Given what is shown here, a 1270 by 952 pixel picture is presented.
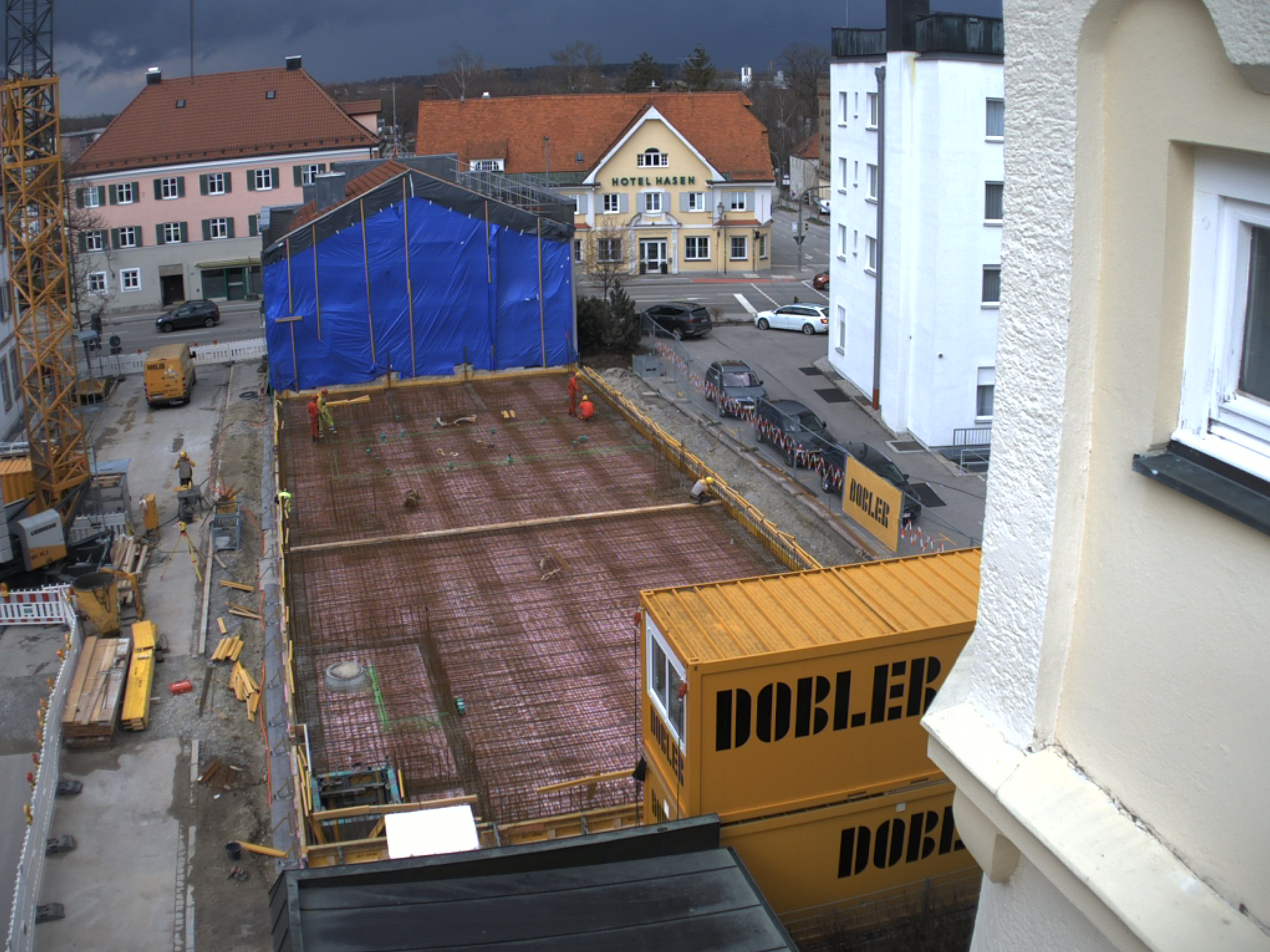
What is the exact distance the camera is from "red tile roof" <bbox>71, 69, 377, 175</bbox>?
2024 inches

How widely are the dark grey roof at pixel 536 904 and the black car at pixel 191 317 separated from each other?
42.5 meters

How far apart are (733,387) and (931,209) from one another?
284 inches

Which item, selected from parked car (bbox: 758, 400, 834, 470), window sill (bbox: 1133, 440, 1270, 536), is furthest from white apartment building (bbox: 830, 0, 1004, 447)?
window sill (bbox: 1133, 440, 1270, 536)

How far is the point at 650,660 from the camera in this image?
11.2 m

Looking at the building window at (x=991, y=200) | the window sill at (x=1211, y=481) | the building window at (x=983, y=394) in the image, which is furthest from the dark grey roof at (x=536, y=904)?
the building window at (x=991, y=200)

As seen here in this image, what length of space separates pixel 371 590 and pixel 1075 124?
1800 cm

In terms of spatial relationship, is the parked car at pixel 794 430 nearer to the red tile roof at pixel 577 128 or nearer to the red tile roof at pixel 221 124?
the red tile roof at pixel 577 128

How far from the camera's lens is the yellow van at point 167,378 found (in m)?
35.8

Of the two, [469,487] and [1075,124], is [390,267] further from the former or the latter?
[1075,124]

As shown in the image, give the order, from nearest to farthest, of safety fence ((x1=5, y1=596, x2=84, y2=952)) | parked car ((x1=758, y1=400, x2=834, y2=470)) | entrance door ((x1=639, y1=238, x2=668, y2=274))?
safety fence ((x1=5, y1=596, x2=84, y2=952))
parked car ((x1=758, y1=400, x2=834, y2=470))
entrance door ((x1=639, y1=238, x2=668, y2=274))

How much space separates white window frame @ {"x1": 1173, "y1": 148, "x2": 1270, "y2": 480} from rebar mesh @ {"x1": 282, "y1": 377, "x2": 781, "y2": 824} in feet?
39.0

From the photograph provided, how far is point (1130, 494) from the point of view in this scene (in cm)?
319

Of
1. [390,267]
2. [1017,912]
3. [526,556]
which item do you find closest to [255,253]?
[390,267]

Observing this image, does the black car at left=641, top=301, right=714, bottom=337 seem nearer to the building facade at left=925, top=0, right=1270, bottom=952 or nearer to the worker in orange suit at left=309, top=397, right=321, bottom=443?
the worker in orange suit at left=309, top=397, right=321, bottom=443
